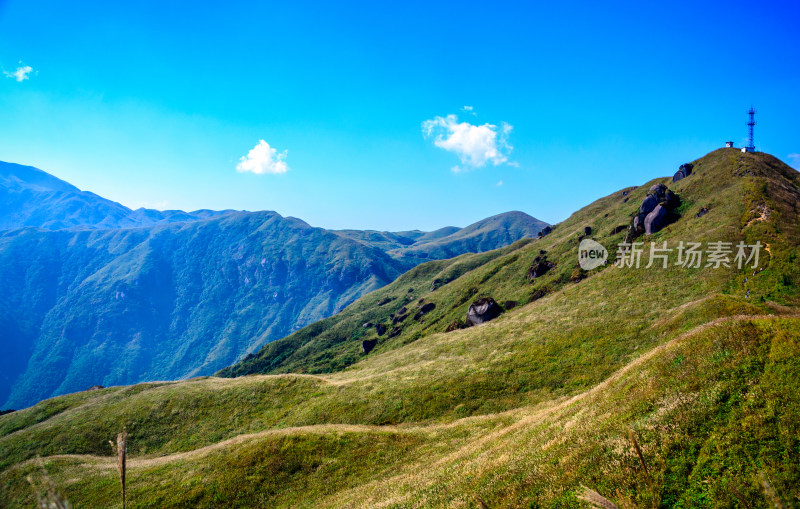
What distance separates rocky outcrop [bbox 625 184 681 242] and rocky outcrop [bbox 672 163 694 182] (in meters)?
23.5

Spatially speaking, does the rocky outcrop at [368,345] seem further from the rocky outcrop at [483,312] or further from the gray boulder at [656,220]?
the gray boulder at [656,220]

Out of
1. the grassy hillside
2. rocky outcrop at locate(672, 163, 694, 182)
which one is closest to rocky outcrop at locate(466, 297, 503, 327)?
the grassy hillside

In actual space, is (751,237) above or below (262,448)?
above

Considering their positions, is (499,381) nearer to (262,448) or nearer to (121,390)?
(262,448)

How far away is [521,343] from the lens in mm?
57281

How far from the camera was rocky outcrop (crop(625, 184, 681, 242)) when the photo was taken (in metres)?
86.3

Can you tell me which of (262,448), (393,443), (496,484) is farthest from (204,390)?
(496,484)

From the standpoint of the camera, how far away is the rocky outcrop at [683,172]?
113 metres

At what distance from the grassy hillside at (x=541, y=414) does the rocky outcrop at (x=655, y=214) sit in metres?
3.86

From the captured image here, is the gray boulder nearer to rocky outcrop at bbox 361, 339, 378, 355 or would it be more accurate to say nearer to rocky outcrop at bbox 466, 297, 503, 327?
rocky outcrop at bbox 466, 297, 503, 327

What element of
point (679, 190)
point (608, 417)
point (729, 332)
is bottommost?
point (608, 417)

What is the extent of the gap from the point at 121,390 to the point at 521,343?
81.0m

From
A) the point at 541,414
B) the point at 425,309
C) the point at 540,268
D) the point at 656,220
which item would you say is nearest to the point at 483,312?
the point at 540,268

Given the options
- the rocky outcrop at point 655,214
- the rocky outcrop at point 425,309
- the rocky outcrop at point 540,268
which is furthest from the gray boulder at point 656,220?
the rocky outcrop at point 425,309
